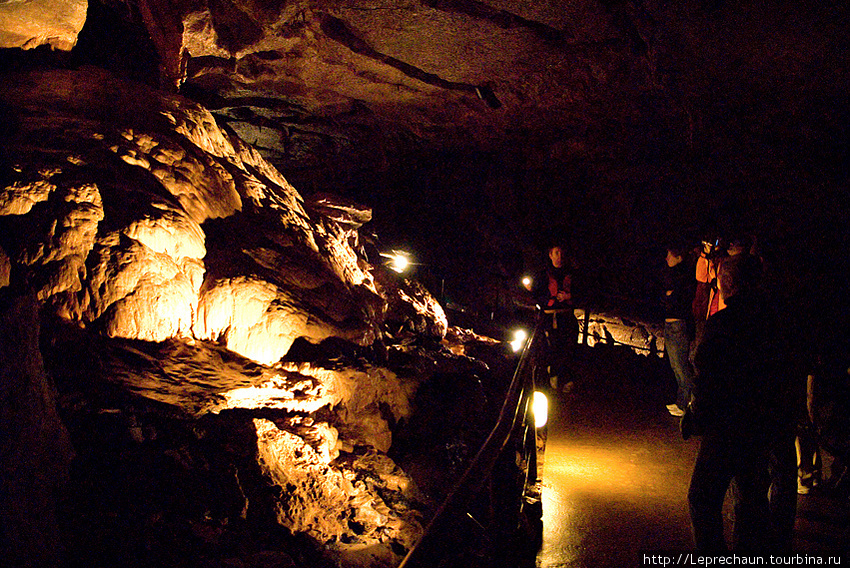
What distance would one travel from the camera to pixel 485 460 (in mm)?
1792

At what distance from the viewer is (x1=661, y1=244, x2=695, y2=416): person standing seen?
530 cm

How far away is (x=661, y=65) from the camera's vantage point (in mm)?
5824

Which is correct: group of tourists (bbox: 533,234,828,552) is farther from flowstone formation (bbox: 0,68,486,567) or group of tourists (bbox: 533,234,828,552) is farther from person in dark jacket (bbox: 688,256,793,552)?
flowstone formation (bbox: 0,68,486,567)

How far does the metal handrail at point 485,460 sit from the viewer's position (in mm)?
1296

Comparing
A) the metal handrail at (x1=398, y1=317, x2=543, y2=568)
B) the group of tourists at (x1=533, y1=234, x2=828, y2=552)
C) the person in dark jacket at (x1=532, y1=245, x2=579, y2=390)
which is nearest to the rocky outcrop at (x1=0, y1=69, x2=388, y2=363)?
the person in dark jacket at (x1=532, y1=245, x2=579, y2=390)

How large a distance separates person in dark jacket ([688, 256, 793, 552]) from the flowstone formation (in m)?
1.92

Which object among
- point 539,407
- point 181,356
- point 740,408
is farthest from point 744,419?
point 181,356

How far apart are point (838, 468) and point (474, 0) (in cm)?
527

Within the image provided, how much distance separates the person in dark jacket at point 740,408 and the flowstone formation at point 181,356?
6.29 ft

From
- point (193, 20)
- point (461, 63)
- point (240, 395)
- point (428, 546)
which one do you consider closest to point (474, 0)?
point (461, 63)

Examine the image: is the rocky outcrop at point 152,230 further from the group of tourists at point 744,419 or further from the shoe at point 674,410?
the shoe at point 674,410

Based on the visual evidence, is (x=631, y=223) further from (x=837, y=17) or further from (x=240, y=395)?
(x=240, y=395)

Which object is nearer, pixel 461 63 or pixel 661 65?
pixel 661 65

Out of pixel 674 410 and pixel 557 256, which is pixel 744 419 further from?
pixel 557 256
